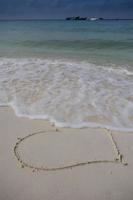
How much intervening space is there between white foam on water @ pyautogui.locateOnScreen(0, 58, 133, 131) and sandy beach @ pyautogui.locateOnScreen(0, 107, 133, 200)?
36cm

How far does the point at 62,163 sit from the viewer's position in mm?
3117

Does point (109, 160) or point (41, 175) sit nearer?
point (41, 175)

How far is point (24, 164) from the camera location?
3.10m

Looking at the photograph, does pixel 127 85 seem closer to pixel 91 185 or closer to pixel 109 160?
pixel 109 160

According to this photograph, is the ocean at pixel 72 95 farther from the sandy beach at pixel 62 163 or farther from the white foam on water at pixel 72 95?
the sandy beach at pixel 62 163

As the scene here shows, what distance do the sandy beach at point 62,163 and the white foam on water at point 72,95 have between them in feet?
1.19

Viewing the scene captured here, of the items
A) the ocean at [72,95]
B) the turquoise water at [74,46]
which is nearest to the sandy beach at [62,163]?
the ocean at [72,95]

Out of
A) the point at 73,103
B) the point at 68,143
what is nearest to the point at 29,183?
the point at 68,143

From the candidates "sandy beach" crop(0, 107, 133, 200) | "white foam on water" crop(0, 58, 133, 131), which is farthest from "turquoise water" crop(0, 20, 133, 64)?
"sandy beach" crop(0, 107, 133, 200)

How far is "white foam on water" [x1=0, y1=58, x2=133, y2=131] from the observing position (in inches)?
171

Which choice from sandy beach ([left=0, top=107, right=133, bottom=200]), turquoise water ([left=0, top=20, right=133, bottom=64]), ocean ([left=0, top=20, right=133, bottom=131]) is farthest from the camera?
turquoise water ([left=0, top=20, right=133, bottom=64])

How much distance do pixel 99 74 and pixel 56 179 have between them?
4843mm

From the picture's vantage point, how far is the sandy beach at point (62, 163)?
8.70 ft

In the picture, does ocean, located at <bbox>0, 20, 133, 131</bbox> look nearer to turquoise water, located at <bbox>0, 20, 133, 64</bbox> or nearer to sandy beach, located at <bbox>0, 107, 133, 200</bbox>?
sandy beach, located at <bbox>0, 107, 133, 200</bbox>
